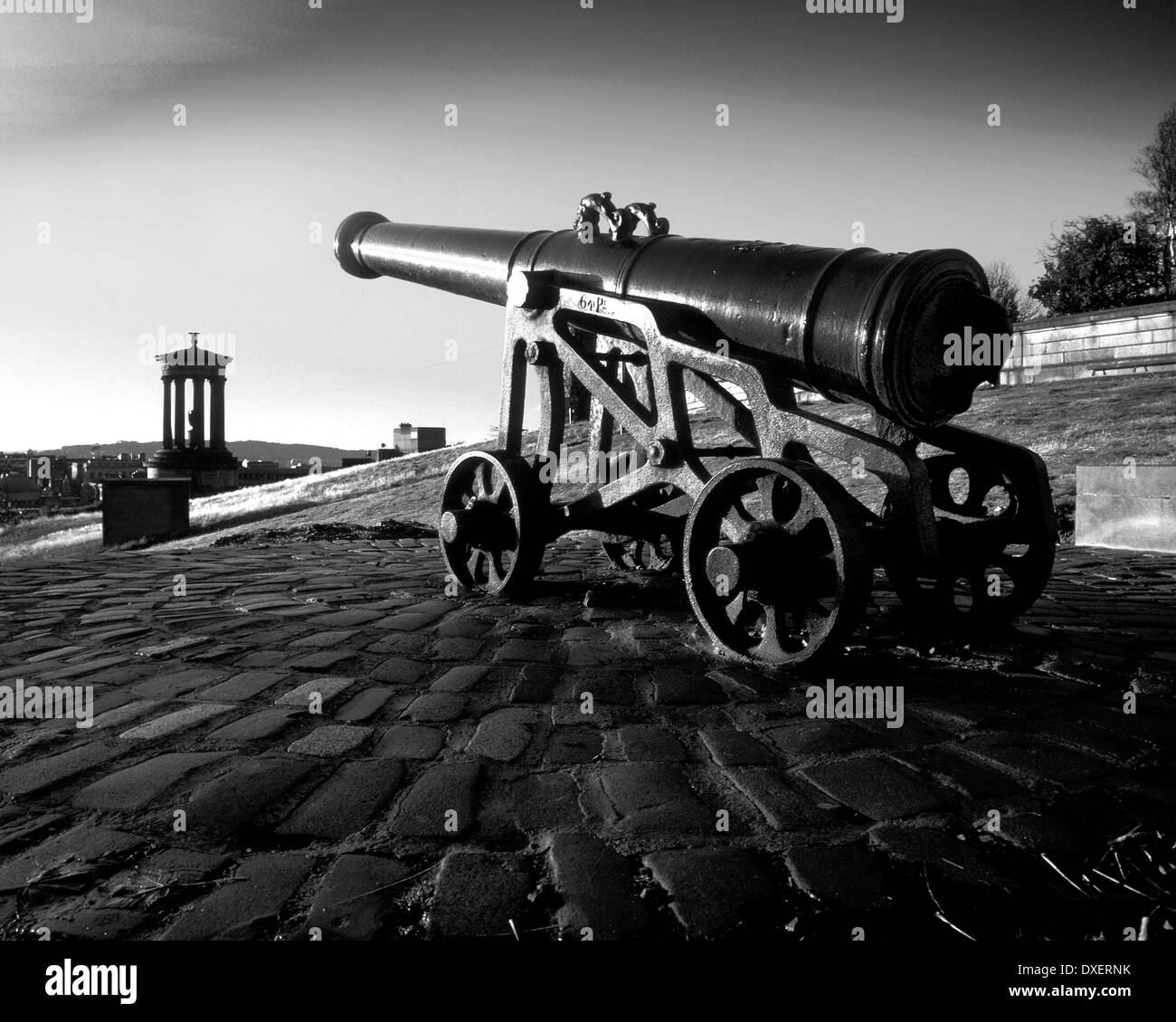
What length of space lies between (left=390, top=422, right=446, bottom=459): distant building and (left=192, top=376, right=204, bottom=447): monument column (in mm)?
8019

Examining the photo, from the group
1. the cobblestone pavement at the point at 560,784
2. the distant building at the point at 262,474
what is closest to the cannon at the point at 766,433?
the cobblestone pavement at the point at 560,784

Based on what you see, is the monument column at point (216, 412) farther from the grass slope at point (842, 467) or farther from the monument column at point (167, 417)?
the grass slope at point (842, 467)

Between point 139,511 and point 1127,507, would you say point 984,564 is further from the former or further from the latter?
point 139,511

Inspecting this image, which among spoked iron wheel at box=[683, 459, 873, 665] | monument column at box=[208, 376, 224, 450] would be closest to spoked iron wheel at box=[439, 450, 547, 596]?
spoked iron wheel at box=[683, 459, 873, 665]

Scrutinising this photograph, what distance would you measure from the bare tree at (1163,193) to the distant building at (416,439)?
2332 cm

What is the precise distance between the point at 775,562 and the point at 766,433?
25.6 inches

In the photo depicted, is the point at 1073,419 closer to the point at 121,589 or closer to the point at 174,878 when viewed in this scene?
the point at 121,589

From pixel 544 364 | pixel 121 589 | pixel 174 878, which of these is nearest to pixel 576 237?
pixel 544 364

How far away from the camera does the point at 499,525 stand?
521 cm

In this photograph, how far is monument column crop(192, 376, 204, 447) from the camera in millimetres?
39219

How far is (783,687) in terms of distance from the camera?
3.40m

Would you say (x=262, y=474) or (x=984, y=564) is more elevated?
(x=984, y=564)

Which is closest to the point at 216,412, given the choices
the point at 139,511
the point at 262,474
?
the point at 262,474

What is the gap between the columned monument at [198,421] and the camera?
3823cm
